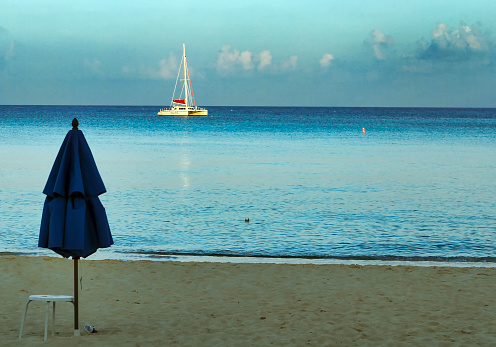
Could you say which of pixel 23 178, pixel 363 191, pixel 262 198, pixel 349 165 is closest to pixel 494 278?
pixel 262 198

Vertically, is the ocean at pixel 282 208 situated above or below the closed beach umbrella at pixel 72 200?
below

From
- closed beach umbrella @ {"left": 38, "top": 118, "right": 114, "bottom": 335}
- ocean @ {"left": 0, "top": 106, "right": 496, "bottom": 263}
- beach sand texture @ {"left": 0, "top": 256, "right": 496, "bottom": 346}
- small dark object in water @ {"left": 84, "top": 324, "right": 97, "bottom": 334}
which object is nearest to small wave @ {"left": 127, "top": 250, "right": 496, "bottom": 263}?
ocean @ {"left": 0, "top": 106, "right": 496, "bottom": 263}

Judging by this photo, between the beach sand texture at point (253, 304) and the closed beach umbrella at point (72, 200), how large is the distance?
55.0 inches

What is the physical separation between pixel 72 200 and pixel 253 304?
147 inches

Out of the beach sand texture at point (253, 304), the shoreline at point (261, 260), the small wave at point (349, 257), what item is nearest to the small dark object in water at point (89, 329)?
the beach sand texture at point (253, 304)

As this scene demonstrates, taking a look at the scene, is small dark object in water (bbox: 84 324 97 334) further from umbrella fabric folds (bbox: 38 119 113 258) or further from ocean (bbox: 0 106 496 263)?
ocean (bbox: 0 106 496 263)

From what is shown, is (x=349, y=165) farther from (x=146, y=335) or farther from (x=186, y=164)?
(x=146, y=335)

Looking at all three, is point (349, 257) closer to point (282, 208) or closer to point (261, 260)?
point (261, 260)

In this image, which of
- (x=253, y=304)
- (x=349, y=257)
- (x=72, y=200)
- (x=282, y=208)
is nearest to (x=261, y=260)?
(x=349, y=257)

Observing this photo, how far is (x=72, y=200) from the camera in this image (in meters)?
7.20

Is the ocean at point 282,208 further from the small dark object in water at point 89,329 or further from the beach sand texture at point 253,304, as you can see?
the small dark object in water at point 89,329

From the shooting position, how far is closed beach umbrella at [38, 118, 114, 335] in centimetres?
705

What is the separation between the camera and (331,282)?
440 inches

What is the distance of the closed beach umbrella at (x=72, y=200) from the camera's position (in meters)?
7.05
